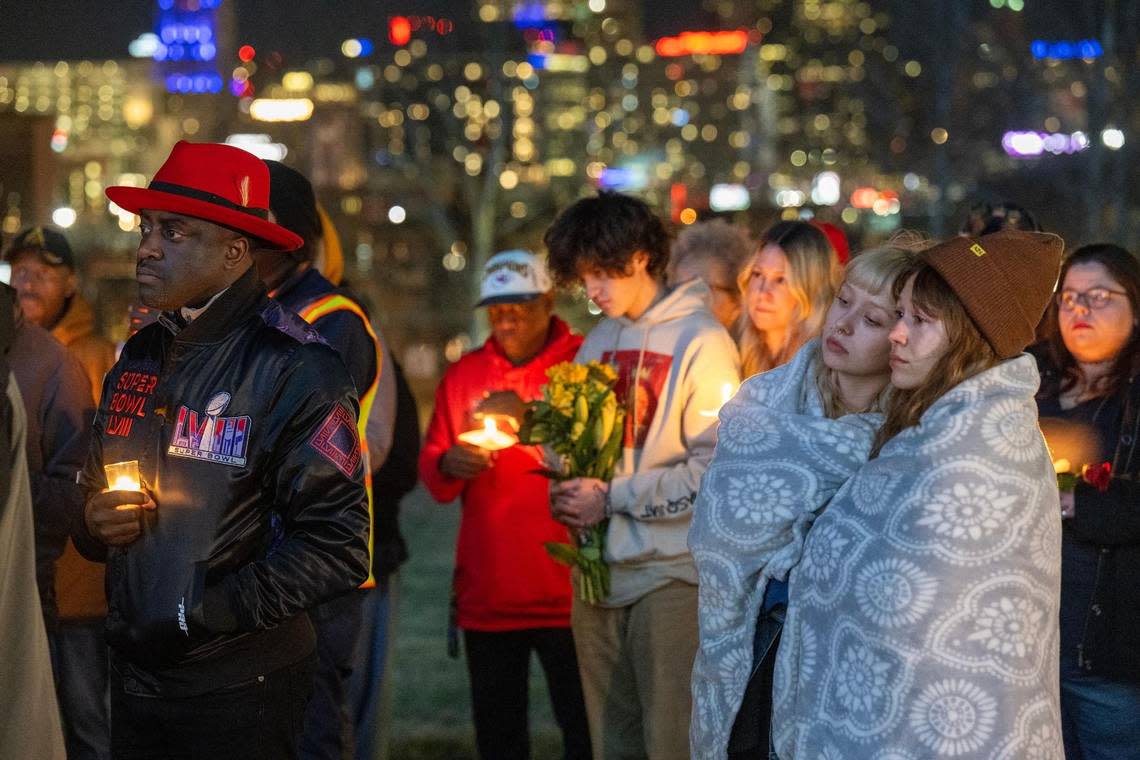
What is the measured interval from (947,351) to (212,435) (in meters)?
1.82

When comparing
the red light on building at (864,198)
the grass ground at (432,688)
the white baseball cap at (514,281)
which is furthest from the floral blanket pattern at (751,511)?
the red light on building at (864,198)

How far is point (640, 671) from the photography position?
5051 millimetres

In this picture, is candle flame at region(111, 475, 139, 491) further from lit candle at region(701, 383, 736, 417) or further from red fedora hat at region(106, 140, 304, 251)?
lit candle at region(701, 383, 736, 417)

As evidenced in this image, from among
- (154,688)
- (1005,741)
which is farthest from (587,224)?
(1005,741)

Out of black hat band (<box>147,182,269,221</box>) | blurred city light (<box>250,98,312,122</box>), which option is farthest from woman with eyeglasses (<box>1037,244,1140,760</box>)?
blurred city light (<box>250,98,312,122</box>)

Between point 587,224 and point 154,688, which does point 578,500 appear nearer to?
point 587,224

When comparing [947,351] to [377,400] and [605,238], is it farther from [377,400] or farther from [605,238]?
[377,400]

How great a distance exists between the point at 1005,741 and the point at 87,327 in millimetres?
4968

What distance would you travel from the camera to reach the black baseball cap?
6.44m

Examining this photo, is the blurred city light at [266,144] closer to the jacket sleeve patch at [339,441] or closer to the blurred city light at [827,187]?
the blurred city light at [827,187]

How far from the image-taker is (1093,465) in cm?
493

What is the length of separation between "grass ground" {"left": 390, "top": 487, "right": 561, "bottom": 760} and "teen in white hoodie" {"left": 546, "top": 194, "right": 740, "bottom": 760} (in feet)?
6.37

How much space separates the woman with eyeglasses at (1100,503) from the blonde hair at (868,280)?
4.88 ft

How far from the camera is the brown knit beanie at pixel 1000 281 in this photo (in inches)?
127
